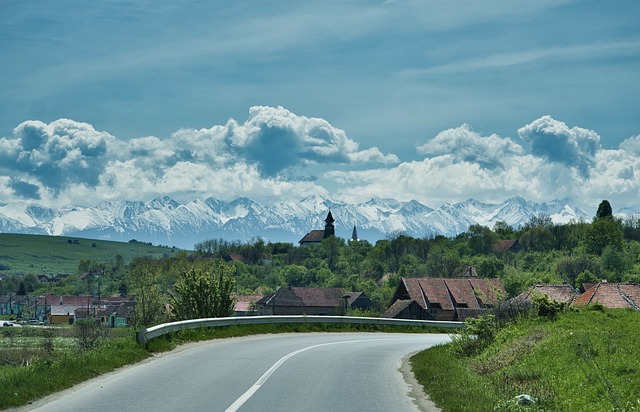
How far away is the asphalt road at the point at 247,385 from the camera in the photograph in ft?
49.2

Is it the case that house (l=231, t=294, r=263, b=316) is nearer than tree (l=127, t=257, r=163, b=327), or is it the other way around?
tree (l=127, t=257, r=163, b=327)

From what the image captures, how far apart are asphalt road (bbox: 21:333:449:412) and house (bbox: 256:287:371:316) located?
114439 mm

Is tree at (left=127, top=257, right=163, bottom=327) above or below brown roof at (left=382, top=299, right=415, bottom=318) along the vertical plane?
above

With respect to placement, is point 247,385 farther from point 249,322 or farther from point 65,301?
point 65,301

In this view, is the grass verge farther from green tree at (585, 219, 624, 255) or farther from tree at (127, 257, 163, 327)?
green tree at (585, 219, 624, 255)

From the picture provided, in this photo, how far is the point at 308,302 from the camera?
148 meters

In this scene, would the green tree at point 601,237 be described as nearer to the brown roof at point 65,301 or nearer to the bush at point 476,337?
the brown roof at point 65,301

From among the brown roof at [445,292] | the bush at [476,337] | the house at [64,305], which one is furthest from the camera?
the house at [64,305]

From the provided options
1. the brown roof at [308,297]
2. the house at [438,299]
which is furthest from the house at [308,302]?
the house at [438,299]

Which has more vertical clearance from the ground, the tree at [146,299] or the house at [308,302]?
the tree at [146,299]

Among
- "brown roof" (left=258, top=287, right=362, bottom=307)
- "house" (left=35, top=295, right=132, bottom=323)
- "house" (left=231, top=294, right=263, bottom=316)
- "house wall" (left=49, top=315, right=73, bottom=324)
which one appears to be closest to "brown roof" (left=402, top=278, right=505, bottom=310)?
"brown roof" (left=258, top=287, right=362, bottom=307)

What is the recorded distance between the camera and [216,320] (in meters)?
36.1

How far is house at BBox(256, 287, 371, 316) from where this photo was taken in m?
143

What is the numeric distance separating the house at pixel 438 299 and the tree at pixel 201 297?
58.2 meters
